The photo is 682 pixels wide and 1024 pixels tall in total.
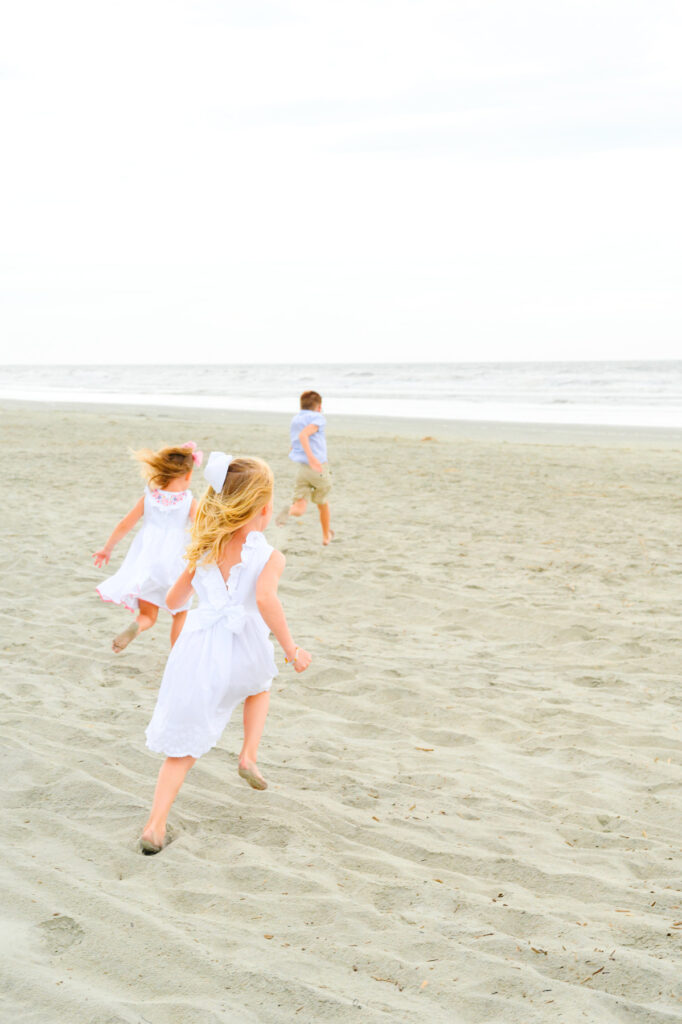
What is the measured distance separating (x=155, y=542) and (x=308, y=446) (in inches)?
156

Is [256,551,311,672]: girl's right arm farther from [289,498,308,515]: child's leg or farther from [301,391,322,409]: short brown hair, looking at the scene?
[289,498,308,515]: child's leg

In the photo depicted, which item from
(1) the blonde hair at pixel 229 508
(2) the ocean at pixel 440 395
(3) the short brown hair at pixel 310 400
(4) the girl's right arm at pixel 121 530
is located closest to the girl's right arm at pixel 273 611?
(1) the blonde hair at pixel 229 508

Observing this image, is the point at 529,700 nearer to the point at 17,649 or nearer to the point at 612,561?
the point at 17,649

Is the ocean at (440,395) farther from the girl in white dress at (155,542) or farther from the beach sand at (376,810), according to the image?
the girl in white dress at (155,542)

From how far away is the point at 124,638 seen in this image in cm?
526

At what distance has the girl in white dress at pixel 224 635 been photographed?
348cm

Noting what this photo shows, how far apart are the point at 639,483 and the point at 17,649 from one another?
9.67m

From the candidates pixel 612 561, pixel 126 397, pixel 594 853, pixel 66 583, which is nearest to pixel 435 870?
pixel 594 853

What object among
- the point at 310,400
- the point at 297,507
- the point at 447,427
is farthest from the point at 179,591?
the point at 447,427

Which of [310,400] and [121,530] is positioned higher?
[310,400]

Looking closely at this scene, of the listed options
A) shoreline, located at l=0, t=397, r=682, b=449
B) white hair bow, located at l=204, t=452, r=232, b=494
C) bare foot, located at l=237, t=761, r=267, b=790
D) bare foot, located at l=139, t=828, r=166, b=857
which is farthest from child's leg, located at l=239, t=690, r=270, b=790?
shoreline, located at l=0, t=397, r=682, b=449

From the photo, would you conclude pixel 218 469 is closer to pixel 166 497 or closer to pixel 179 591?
pixel 179 591

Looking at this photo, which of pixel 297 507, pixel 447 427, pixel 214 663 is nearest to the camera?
pixel 214 663

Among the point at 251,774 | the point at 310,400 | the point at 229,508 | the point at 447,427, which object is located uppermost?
the point at 310,400
